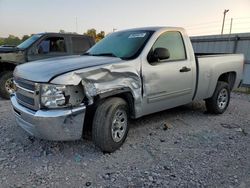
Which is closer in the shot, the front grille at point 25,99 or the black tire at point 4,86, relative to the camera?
the front grille at point 25,99

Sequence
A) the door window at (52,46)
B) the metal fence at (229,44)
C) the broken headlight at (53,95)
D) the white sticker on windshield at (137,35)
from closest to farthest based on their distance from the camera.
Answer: the broken headlight at (53,95) → the white sticker on windshield at (137,35) → the door window at (52,46) → the metal fence at (229,44)

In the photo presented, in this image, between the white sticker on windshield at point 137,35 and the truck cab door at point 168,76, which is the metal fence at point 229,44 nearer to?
the truck cab door at point 168,76

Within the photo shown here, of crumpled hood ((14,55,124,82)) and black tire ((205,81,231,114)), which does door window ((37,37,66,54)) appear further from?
black tire ((205,81,231,114))

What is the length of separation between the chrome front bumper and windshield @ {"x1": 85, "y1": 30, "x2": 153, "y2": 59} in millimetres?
1387

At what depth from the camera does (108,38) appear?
17.0 feet

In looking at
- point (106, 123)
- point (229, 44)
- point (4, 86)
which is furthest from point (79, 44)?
point (229, 44)

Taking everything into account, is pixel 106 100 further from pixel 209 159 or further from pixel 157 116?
pixel 157 116

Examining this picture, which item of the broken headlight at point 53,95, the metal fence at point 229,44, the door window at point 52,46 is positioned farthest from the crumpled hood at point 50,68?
the metal fence at point 229,44

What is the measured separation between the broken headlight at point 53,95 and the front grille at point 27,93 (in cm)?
11

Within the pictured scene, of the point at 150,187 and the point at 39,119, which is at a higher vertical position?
the point at 39,119

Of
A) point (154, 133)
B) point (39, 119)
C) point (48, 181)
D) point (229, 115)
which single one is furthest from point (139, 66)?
point (229, 115)

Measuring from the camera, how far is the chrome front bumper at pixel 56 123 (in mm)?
3187

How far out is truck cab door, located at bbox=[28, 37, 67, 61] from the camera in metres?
7.79

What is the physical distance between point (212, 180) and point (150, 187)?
2.59ft
